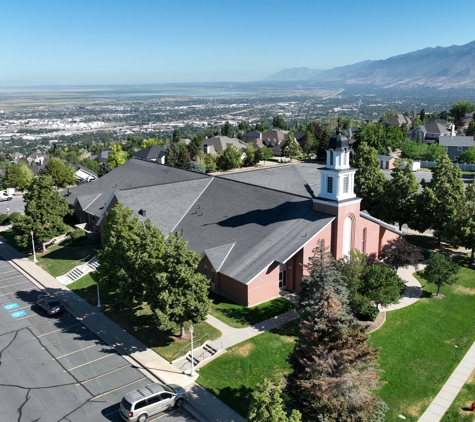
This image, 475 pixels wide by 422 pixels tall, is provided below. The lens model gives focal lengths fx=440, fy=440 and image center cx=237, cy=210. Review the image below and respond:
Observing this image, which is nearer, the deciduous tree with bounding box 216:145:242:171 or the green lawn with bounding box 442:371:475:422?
the green lawn with bounding box 442:371:475:422

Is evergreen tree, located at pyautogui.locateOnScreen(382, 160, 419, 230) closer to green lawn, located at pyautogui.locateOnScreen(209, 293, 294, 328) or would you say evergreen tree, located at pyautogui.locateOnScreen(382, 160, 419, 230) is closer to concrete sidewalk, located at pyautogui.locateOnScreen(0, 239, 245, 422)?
green lawn, located at pyautogui.locateOnScreen(209, 293, 294, 328)

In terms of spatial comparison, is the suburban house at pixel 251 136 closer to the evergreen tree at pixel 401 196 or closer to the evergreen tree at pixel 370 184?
the evergreen tree at pixel 370 184

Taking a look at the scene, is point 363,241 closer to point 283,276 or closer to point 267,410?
point 283,276

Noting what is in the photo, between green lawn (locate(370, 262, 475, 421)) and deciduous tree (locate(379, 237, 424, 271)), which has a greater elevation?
deciduous tree (locate(379, 237, 424, 271))

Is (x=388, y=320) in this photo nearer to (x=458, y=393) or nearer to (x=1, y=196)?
(x=458, y=393)

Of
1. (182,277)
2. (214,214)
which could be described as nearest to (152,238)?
(182,277)

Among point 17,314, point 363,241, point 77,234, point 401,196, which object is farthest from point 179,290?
point 401,196

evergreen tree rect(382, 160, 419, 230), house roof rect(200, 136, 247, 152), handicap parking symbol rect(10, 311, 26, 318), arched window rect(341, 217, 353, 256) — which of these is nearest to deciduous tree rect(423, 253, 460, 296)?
arched window rect(341, 217, 353, 256)
